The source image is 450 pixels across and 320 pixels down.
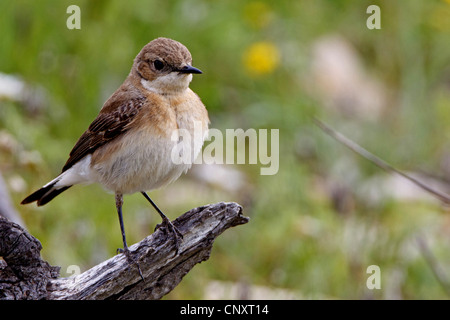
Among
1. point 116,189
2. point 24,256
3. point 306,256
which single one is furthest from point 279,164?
point 24,256

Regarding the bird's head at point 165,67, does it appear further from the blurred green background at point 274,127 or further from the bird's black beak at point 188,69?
the blurred green background at point 274,127

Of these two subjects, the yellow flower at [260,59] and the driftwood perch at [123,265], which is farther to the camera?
the yellow flower at [260,59]

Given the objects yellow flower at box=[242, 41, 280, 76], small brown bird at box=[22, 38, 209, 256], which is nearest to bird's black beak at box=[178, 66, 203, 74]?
small brown bird at box=[22, 38, 209, 256]

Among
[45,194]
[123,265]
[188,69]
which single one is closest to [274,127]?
[45,194]

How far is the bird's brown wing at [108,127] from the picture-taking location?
5.70 meters

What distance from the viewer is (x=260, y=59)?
941cm

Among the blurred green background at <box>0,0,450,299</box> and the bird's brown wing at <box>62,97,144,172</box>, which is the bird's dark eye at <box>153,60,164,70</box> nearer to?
the bird's brown wing at <box>62,97,144,172</box>

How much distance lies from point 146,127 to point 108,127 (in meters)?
0.41

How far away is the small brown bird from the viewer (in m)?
5.45

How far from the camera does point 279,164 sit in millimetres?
8664

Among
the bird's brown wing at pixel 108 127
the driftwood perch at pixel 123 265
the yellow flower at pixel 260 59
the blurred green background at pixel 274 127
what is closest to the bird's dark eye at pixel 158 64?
the bird's brown wing at pixel 108 127

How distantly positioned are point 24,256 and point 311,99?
5.78m

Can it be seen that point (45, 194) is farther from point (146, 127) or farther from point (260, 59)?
point (260, 59)
